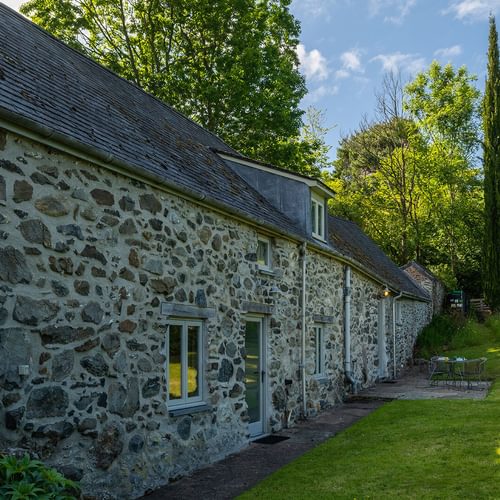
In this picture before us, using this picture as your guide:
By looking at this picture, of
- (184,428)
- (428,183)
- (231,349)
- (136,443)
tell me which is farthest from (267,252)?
(428,183)

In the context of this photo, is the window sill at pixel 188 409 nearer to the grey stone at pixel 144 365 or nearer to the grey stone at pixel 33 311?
the grey stone at pixel 144 365

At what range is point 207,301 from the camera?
28.0 ft

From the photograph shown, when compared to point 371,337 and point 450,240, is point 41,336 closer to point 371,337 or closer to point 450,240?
point 371,337

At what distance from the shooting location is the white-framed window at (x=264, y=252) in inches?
420

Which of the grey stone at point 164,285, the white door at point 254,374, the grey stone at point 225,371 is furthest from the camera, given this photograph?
the white door at point 254,374

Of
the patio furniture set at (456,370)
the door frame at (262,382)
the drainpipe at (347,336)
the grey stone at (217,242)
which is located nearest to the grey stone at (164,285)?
the grey stone at (217,242)

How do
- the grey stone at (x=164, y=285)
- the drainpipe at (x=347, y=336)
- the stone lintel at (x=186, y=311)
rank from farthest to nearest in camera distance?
the drainpipe at (x=347, y=336) < the stone lintel at (x=186, y=311) < the grey stone at (x=164, y=285)

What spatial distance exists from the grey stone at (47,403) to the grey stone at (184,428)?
221 centimetres

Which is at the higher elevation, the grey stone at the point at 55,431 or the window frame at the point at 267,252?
the window frame at the point at 267,252

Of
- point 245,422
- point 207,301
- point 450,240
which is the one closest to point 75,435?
point 207,301

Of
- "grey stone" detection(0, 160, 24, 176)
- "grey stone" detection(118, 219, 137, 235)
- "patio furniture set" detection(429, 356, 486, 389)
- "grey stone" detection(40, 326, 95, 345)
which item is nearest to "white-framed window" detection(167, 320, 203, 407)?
"grey stone" detection(118, 219, 137, 235)

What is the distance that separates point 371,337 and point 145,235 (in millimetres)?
12196

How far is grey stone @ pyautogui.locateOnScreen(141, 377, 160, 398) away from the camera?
6.99 metres

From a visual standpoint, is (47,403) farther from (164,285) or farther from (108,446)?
(164,285)
